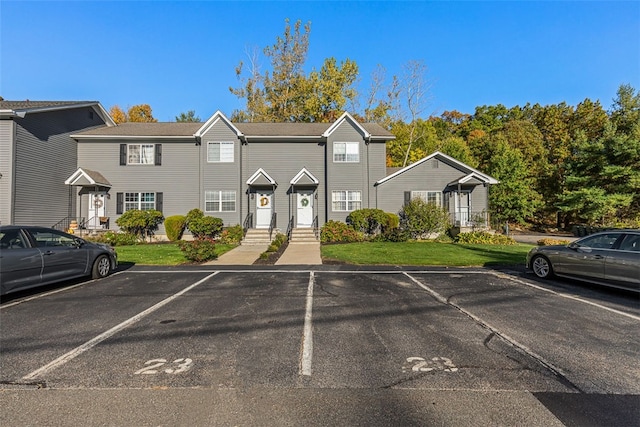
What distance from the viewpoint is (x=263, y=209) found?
20703 millimetres

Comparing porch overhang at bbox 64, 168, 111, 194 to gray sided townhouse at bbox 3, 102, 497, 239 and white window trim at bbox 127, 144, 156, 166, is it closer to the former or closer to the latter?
gray sided townhouse at bbox 3, 102, 497, 239

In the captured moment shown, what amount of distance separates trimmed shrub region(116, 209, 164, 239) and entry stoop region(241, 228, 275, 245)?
5.57m

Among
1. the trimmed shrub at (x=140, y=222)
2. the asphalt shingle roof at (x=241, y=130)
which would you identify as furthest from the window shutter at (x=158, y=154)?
the trimmed shrub at (x=140, y=222)

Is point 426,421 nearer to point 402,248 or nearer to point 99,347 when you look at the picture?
point 99,347

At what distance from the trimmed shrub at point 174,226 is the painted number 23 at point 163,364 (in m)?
16.2

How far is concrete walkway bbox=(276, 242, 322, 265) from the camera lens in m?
12.0

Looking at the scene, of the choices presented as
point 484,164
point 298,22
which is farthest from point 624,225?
point 298,22

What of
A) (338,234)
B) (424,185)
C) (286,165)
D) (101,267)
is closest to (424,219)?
(424,185)

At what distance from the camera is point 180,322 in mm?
5219

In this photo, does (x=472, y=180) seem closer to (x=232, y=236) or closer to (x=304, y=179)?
(x=304, y=179)

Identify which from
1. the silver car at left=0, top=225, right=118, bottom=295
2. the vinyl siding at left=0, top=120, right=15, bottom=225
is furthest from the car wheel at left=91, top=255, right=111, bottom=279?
the vinyl siding at left=0, top=120, right=15, bottom=225

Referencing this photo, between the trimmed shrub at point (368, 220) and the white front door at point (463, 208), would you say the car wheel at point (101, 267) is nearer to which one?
the trimmed shrub at point (368, 220)

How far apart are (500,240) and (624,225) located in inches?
560

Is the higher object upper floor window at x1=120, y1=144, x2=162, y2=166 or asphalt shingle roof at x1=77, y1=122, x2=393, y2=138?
asphalt shingle roof at x1=77, y1=122, x2=393, y2=138
